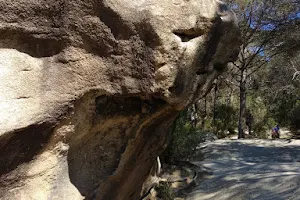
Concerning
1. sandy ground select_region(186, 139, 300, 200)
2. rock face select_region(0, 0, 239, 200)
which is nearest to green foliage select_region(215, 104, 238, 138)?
sandy ground select_region(186, 139, 300, 200)

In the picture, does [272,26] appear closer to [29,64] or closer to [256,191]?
[256,191]

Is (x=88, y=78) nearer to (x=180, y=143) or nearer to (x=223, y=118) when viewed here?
(x=180, y=143)

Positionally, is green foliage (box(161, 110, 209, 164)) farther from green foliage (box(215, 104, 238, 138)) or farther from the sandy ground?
green foliage (box(215, 104, 238, 138))

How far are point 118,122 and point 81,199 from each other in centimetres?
64

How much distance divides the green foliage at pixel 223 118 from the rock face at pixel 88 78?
16.0m

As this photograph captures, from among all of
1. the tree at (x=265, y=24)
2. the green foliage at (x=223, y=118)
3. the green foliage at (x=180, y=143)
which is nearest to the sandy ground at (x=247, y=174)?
the green foliage at (x=180, y=143)

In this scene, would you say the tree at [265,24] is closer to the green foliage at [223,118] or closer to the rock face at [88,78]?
the green foliage at [223,118]

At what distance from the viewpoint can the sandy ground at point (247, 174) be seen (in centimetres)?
577

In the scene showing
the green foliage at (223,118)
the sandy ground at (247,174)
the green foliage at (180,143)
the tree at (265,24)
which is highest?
the tree at (265,24)

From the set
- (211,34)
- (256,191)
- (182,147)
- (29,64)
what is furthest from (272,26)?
(29,64)

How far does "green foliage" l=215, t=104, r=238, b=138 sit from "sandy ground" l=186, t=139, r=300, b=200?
21.6 ft

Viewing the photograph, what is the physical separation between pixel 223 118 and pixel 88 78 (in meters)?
16.8

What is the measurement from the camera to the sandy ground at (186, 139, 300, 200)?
18.9 ft

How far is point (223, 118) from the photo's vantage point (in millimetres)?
18719
